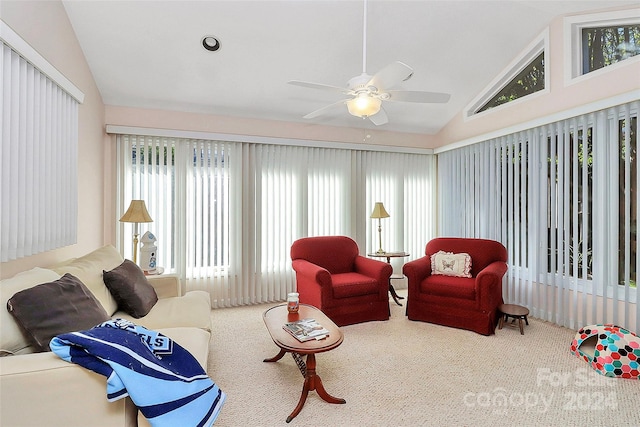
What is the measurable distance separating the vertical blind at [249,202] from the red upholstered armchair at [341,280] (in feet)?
2.16

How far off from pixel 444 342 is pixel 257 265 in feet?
8.04

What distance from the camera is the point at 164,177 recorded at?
3.90 metres

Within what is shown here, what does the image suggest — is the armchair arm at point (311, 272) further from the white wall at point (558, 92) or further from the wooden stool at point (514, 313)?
the white wall at point (558, 92)

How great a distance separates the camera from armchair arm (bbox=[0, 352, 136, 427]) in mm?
1143

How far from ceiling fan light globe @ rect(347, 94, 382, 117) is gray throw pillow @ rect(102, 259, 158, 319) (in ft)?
7.07

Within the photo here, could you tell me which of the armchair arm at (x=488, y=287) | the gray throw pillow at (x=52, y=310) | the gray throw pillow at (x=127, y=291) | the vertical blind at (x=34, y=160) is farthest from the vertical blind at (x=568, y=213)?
the vertical blind at (x=34, y=160)

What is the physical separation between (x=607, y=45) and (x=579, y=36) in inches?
11.1

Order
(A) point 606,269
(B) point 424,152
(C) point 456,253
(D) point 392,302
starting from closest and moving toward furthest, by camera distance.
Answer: (A) point 606,269
(C) point 456,253
(D) point 392,302
(B) point 424,152

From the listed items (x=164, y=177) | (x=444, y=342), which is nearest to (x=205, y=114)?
(x=164, y=177)

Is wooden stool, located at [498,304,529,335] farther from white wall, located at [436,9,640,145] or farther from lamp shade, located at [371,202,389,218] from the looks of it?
white wall, located at [436,9,640,145]

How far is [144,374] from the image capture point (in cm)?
124

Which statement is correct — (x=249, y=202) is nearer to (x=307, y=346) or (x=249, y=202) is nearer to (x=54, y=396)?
(x=307, y=346)

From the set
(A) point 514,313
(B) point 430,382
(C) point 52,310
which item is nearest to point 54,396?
(C) point 52,310

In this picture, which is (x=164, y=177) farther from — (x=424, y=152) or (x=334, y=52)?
(x=424, y=152)
